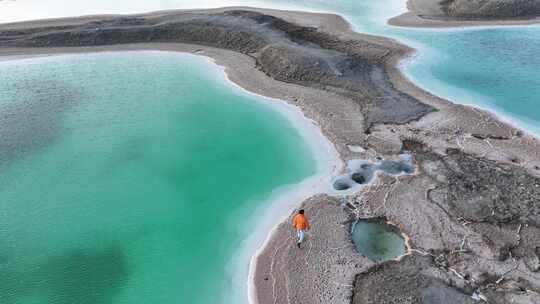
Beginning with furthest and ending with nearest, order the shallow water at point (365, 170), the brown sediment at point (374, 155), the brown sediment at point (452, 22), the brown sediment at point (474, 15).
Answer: the brown sediment at point (474, 15), the brown sediment at point (452, 22), the shallow water at point (365, 170), the brown sediment at point (374, 155)

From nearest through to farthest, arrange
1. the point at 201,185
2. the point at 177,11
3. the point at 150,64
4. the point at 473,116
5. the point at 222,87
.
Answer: the point at 201,185 → the point at 473,116 → the point at 222,87 → the point at 150,64 → the point at 177,11

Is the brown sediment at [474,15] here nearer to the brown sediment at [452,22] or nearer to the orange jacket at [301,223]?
the brown sediment at [452,22]

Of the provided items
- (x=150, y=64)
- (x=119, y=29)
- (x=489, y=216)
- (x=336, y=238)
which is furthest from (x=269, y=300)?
(x=119, y=29)

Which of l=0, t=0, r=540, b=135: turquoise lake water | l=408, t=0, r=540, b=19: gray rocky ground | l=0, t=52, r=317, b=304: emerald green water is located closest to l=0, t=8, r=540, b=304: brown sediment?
l=0, t=0, r=540, b=135: turquoise lake water

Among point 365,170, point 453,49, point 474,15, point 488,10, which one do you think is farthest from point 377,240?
point 488,10

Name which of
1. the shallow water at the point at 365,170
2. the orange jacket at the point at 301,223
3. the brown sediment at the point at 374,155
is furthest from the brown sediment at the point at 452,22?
the orange jacket at the point at 301,223

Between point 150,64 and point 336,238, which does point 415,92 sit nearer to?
point 336,238
